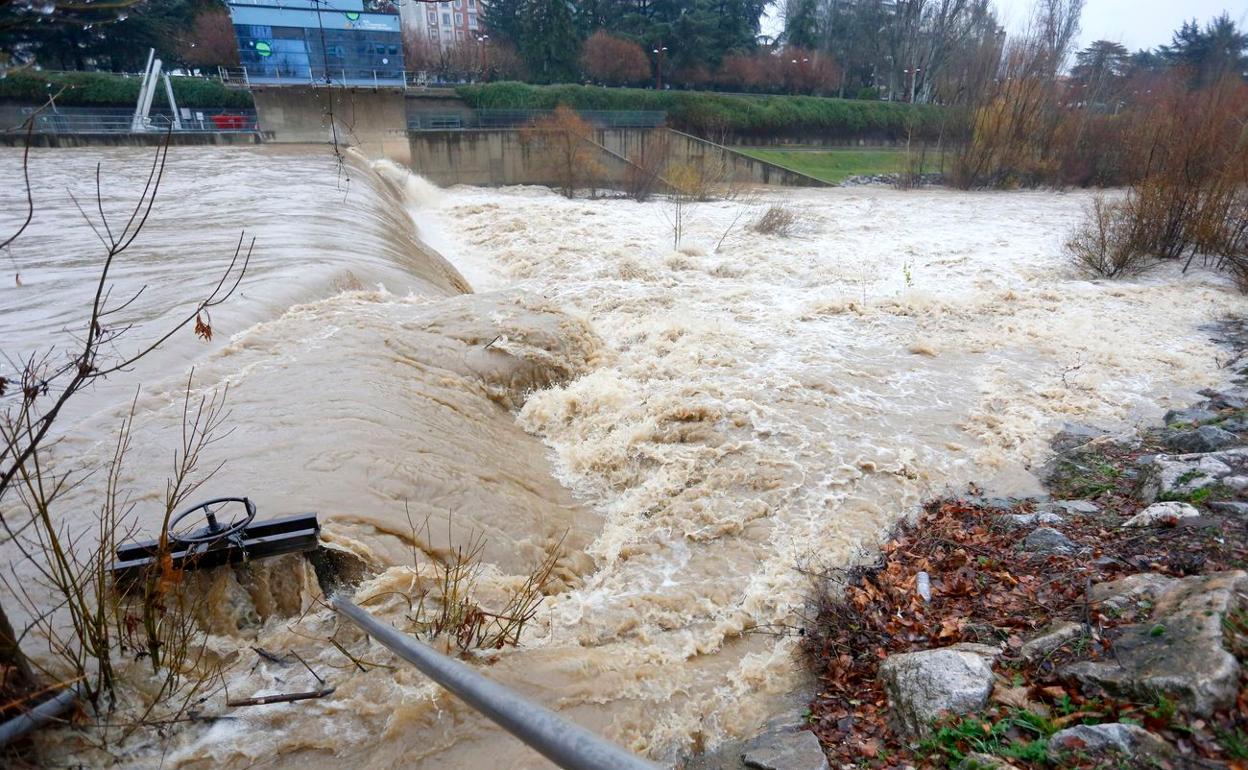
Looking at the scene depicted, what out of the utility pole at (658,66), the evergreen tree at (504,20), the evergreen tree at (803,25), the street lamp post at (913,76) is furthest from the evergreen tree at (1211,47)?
the evergreen tree at (504,20)

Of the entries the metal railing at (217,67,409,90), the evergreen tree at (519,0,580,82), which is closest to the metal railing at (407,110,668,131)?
the metal railing at (217,67,409,90)

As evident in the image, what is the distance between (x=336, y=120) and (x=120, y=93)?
1158cm

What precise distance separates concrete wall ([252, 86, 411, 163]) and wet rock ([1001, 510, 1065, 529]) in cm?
2840

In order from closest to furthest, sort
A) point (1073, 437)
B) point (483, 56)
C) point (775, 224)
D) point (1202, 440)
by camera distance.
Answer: point (1202, 440), point (1073, 437), point (775, 224), point (483, 56)

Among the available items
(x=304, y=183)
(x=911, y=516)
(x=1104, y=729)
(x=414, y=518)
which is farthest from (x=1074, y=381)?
(x=304, y=183)

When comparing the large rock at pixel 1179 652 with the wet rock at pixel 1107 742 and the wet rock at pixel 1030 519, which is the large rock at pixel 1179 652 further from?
the wet rock at pixel 1030 519

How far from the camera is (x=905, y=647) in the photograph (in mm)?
3832

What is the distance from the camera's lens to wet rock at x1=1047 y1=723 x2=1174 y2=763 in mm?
2412

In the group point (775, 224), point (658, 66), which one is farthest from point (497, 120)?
point (775, 224)

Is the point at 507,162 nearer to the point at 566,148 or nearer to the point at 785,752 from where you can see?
the point at 566,148

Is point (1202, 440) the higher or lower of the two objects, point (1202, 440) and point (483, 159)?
the lower

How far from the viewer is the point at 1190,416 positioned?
24.1ft

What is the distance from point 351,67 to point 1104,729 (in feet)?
110

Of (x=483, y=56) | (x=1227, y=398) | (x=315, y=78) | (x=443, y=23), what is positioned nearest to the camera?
(x=1227, y=398)
